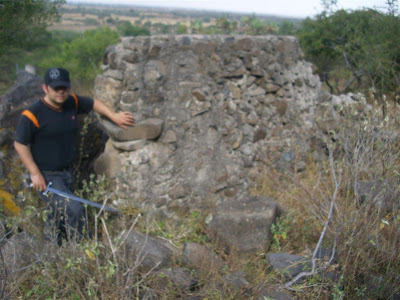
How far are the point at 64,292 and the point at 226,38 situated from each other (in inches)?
121

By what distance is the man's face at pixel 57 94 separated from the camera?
3.49 meters

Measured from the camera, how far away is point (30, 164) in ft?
11.3

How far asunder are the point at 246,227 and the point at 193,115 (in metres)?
1.34

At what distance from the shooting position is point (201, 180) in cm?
426

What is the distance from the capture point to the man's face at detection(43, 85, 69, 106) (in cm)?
349

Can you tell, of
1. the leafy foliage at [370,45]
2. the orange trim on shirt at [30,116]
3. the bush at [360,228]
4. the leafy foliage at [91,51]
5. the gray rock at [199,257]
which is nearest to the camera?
the bush at [360,228]

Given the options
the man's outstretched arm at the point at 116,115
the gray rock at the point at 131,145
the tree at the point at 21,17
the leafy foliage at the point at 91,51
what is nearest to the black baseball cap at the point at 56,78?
the man's outstretched arm at the point at 116,115

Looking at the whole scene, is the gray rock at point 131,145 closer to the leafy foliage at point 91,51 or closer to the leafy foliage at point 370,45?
the leafy foliage at point 370,45

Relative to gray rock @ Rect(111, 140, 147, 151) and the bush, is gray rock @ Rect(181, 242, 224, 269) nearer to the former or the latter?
the bush

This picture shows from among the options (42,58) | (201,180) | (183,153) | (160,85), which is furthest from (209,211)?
(42,58)

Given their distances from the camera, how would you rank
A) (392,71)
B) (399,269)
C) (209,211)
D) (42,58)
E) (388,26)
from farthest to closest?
1. (42,58)
2. (392,71)
3. (388,26)
4. (209,211)
5. (399,269)

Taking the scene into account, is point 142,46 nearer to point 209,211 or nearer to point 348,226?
point 209,211

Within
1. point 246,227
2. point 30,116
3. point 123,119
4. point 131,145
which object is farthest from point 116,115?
point 246,227

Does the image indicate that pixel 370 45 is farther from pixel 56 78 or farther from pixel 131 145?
pixel 56 78
